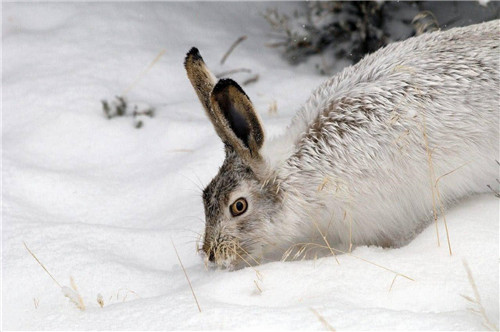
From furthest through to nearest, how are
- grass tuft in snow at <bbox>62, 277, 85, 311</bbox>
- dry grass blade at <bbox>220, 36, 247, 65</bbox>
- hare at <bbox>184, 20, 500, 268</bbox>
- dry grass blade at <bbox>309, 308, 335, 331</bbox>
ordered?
dry grass blade at <bbox>220, 36, 247, 65</bbox>, hare at <bbox>184, 20, 500, 268</bbox>, grass tuft in snow at <bbox>62, 277, 85, 311</bbox>, dry grass blade at <bbox>309, 308, 335, 331</bbox>

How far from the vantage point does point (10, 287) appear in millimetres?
3625

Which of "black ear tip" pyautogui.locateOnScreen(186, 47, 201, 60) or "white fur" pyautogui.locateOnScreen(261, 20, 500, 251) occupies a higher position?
"black ear tip" pyautogui.locateOnScreen(186, 47, 201, 60)

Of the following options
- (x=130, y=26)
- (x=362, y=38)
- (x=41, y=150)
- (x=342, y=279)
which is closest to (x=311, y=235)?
(x=342, y=279)

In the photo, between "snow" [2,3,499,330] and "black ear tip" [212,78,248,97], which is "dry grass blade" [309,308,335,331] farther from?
"black ear tip" [212,78,248,97]

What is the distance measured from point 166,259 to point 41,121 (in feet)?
7.57

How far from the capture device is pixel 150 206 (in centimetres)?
487

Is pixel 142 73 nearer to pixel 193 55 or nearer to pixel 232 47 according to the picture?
pixel 232 47

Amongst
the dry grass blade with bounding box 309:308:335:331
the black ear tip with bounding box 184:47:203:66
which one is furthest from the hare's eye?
the dry grass blade with bounding box 309:308:335:331

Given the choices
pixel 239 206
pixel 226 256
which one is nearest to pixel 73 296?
pixel 226 256

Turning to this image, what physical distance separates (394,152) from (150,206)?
7.03 feet

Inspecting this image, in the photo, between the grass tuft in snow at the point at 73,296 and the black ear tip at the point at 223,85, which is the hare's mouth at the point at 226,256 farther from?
the black ear tip at the point at 223,85

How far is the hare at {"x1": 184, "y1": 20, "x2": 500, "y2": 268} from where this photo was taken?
3.47m

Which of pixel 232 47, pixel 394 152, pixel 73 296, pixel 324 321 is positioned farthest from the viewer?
pixel 232 47

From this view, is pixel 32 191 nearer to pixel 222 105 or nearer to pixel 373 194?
pixel 222 105
